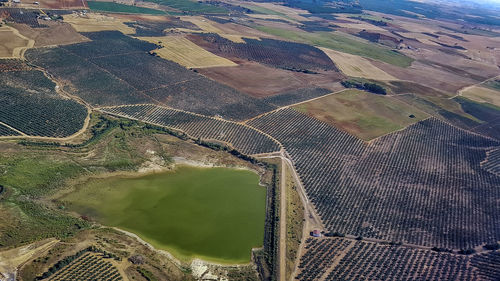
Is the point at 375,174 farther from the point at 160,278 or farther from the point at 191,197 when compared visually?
the point at 160,278

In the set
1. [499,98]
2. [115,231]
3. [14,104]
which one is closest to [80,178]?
[115,231]

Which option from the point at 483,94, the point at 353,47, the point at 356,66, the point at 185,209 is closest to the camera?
the point at 185,209

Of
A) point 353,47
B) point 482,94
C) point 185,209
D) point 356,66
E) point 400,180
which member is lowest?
point 185,209

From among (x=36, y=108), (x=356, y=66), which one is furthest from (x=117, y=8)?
(x=356, y=66)

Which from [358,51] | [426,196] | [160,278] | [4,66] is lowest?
[160,278]

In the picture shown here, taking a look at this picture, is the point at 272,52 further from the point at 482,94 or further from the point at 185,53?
the point at 482,94

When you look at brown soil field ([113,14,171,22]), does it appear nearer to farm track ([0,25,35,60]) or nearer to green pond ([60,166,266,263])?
farm track ([0,25,35,60])
